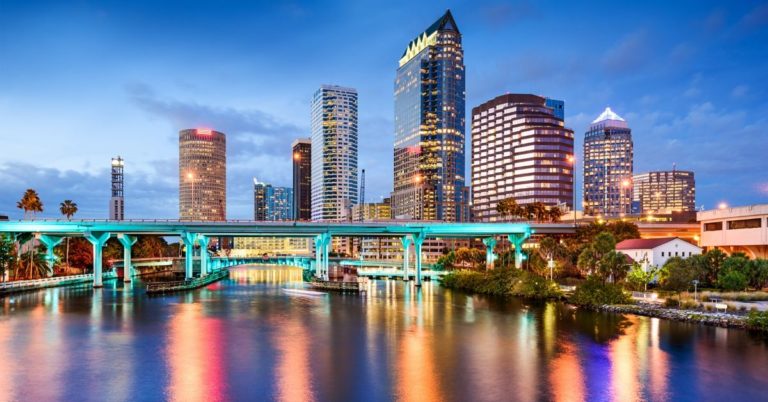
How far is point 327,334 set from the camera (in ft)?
190

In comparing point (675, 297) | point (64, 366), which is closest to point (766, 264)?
point (675, 297)

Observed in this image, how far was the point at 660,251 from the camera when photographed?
3893 inches

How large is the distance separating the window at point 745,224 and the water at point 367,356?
49.8 m

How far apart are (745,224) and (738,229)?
1987mm

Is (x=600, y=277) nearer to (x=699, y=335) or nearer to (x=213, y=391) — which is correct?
(x=699, y=335)

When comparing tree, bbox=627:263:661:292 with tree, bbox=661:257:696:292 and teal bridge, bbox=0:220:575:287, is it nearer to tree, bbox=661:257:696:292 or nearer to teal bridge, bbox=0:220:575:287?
tree, bbox=661:257:696:292

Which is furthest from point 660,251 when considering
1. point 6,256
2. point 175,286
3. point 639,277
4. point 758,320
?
point 6,256

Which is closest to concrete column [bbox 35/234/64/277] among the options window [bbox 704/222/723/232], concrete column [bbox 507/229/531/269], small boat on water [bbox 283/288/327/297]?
small boat on water [bbox 283/288/327/297]

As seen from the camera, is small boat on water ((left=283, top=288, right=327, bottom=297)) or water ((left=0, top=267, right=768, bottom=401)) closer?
water ((left=0, top=267, right=768, bottom=401))

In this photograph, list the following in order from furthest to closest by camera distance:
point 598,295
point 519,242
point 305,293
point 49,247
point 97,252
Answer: point 519,242 < point 49,247 < point 97,252 < point 305,293 < point 598,295

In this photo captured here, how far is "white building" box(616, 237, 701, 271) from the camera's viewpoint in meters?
98.3

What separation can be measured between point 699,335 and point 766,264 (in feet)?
103

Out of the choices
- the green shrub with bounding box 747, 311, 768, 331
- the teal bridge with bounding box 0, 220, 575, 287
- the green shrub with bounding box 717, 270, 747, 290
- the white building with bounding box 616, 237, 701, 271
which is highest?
the teal bridge with bounding box 0, 220, 575, 287

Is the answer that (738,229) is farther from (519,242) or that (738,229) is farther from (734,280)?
(519,242)
